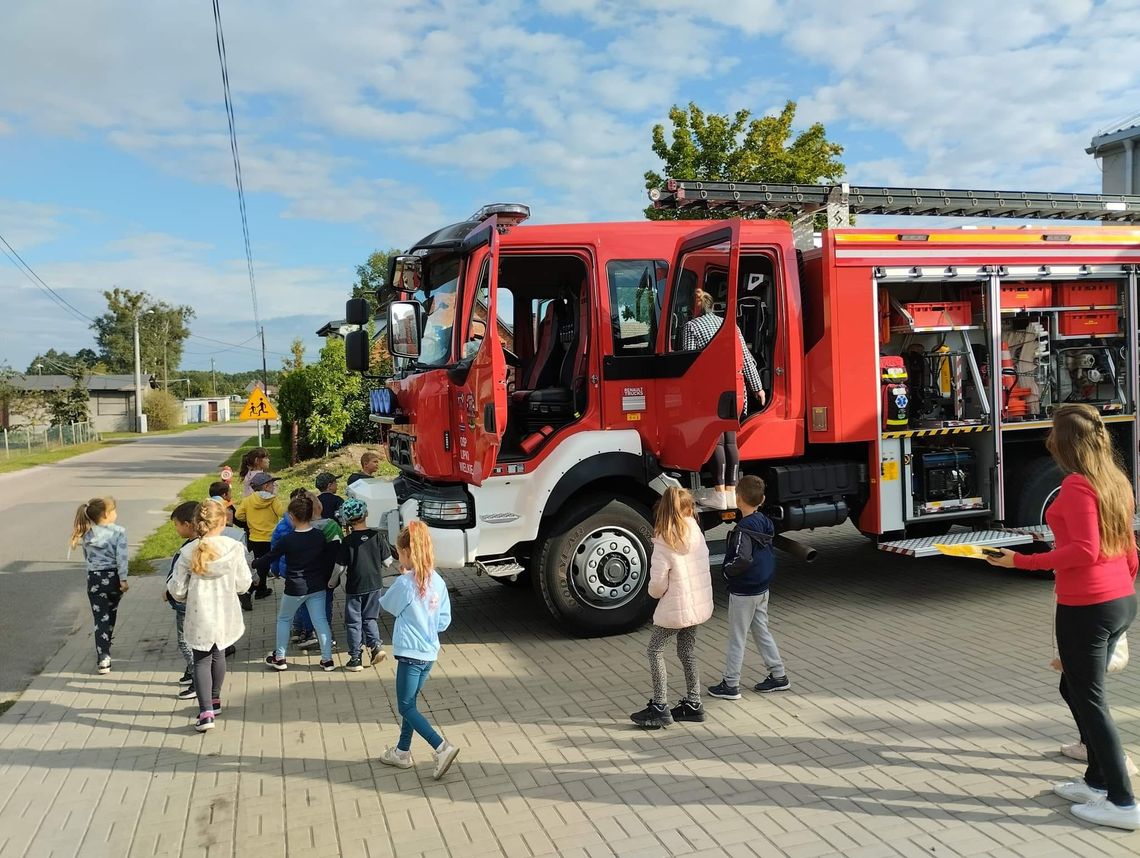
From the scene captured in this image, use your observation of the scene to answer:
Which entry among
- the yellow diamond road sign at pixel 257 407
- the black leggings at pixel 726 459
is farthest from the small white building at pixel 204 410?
the black leggings at pixel 726 459

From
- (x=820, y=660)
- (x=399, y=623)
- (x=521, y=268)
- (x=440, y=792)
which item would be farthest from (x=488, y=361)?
(x=820, y=660)

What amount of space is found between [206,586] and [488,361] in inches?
89.1

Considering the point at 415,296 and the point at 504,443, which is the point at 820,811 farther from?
the point at 415,296

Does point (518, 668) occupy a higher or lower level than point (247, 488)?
lower

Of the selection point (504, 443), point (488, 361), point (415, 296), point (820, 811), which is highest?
point (415, 296)

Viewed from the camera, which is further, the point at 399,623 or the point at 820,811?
the point at 399,623

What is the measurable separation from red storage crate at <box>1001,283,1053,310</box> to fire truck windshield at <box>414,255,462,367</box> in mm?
4850

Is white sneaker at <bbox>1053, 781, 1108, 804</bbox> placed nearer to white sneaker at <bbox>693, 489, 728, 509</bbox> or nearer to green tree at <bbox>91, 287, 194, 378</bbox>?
white sneaker at <bbox>693, 489, 728, 509</bbox>

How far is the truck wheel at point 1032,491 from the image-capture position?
25.3 feet

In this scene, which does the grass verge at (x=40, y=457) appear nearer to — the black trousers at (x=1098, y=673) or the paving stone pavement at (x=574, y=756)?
the paving stone pavement at (x=574, y=756)

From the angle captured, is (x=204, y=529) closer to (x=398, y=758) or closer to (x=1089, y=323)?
(x=398, y=758)

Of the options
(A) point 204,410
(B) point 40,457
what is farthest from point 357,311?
(A) point 204,410

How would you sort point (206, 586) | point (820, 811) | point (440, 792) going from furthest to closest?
point (206, 586), point (440, 792), point (820, 811)

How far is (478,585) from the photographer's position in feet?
29.3
